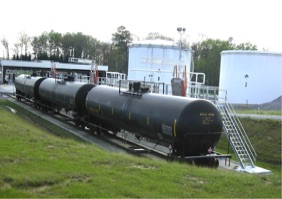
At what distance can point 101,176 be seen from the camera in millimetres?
8812

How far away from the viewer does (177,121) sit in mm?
13219

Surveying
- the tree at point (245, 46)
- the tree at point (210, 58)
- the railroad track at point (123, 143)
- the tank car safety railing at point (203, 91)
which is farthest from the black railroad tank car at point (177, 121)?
the tree at point (245, 46)

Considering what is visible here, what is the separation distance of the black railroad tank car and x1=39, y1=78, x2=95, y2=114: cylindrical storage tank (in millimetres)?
7086

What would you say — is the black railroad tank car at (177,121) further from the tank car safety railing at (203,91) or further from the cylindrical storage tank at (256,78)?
the cylindrical storage tank at (256,78)

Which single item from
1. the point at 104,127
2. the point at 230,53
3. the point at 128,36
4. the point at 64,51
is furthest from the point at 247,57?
the point at 64,51

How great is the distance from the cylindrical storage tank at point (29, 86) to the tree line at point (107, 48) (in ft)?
184

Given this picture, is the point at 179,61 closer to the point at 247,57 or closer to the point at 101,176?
the point at 247,57

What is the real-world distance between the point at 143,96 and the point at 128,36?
98.2 metres

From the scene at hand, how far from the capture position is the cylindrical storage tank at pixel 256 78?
45125 mm

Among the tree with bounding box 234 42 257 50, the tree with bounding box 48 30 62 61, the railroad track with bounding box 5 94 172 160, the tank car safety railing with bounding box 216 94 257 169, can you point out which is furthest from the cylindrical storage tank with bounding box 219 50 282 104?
the tree with bounding box 48 30 62 61

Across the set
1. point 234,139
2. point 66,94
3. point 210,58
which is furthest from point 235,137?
point 210,58

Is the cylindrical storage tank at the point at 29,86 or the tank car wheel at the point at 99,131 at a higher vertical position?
the cylindrical storage tank at the point at 29,86

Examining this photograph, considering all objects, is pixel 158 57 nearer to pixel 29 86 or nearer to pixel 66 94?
pixel 29 86

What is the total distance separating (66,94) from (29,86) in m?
12.8
